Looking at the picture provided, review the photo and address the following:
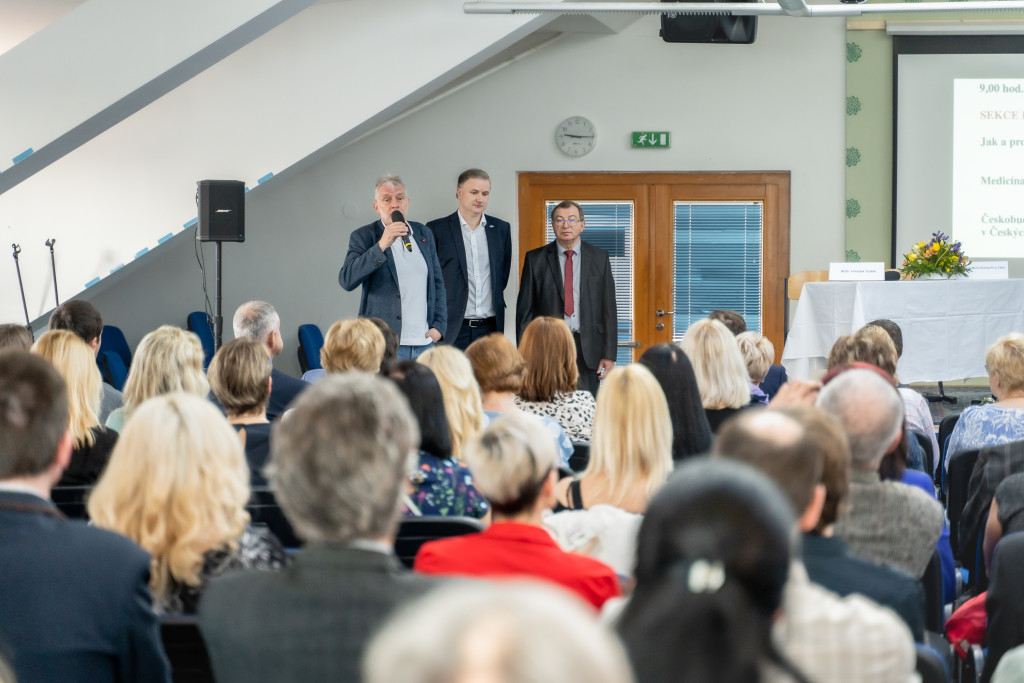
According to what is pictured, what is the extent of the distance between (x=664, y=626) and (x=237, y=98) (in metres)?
6.27

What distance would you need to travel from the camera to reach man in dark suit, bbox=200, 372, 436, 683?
4.04ft

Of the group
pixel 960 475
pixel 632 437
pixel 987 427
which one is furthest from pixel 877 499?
pixel 987 427

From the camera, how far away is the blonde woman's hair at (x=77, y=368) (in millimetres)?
2971

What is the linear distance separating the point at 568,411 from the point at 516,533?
6.92 feet

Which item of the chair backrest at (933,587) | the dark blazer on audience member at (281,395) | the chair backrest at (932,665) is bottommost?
the chair backrest at (933,587)

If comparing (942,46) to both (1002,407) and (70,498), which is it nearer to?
(1002,407)

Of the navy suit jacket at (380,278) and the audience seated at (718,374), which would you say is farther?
the navy suit jacket at (380,278)

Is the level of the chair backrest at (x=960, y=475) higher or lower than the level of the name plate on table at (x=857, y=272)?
lower

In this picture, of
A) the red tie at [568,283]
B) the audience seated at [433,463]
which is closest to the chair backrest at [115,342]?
the red tie at [568,283]

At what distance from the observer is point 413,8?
6555 mm

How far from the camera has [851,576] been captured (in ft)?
5.15

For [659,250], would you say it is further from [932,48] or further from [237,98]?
[237,98]

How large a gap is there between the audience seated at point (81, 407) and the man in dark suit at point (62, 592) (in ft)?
4.34

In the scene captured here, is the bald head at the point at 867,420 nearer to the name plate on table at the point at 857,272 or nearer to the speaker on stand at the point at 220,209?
the name plate on table at the point at 857,272
